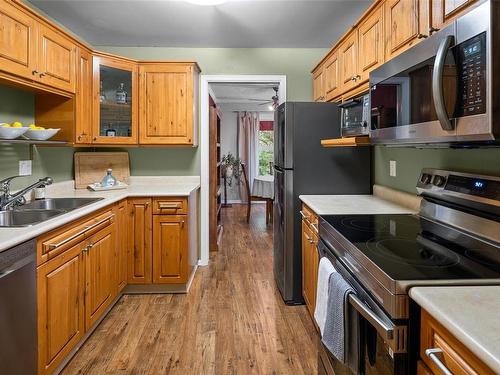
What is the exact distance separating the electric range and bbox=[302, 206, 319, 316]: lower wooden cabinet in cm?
40

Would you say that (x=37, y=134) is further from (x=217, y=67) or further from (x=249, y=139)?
(x=249, y=139)

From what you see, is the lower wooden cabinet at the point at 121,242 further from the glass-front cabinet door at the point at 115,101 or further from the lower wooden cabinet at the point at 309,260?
the lower wooden cabinet at the point at 309,260

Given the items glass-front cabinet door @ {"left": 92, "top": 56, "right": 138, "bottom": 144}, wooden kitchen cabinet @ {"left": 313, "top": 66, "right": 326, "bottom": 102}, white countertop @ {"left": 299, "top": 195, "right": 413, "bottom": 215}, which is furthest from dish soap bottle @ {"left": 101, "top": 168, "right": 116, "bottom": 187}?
wooden kitchen cabinet @ {"left": 313, "top": 66, "right": 326, "bottom": 102}

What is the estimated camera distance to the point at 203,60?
159 inches

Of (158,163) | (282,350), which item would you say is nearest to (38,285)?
(282,350)

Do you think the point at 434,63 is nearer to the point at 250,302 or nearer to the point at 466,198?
the point at 466,198

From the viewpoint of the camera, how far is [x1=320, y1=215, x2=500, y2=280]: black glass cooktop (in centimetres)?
112

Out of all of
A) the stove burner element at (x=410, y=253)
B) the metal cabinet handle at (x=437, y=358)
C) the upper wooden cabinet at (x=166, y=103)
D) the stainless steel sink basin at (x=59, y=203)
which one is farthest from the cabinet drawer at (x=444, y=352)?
the upper wooden cabinet at (x=166, y=103)

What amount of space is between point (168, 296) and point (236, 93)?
196 inches

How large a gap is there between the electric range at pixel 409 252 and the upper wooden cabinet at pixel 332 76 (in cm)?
132

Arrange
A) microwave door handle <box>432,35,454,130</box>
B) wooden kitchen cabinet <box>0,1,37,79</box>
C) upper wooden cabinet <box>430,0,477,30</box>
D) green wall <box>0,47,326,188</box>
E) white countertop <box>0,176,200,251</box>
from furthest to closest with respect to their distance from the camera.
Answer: green wall <box>0,47,326,188</box> < wooden kitchen cabinet <box>0,1,37,79</box> < white countertop <box>0,176,200,251</box> < upper wooden cabinet <box>430,0,477,30</box> < microwave door handle <box>432,35,454,130</box>

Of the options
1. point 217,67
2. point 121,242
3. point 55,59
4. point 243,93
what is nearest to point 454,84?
point 55,59

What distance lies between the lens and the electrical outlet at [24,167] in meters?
2.62

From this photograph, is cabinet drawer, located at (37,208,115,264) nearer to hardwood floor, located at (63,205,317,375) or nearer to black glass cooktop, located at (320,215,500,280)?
hardwood floor, located at (63,205,317,375)
